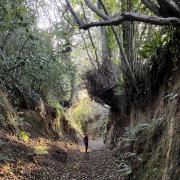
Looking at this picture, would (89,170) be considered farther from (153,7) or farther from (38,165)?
(153,7)

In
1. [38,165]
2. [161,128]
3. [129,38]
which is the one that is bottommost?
[38,165]

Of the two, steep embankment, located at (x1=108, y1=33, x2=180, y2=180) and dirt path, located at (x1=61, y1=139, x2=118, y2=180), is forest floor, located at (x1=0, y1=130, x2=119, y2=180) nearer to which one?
dirt path, located at (x1=61, y1=139, x2=118, y2=180)

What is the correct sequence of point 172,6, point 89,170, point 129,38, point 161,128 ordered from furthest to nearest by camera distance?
point 89,170
point 129,38
point 161,128
point 172,6

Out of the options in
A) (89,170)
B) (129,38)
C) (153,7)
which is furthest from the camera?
(89,170)

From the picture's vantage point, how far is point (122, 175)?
7793 mm

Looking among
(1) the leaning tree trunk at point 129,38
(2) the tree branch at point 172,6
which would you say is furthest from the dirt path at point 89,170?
(2) the tree branch at point 172,6

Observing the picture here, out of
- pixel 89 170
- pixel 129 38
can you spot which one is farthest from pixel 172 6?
pixel 89 170

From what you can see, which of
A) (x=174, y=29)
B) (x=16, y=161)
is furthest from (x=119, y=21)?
(x=16, y=161)

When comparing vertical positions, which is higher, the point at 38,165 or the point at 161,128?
the point at 161,128

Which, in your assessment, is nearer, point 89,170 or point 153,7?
point 153,7

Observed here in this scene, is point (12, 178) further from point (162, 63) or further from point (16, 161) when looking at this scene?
point (162, 63)

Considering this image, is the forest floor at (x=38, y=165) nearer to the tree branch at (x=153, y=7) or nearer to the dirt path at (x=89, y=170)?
the dirt path at (x=89, y=170)

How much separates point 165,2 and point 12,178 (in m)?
5.14

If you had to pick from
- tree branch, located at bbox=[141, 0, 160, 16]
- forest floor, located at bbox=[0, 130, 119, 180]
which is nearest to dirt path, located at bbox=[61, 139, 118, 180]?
forest floor, located at bbox=[0, 130, 119, 180]
